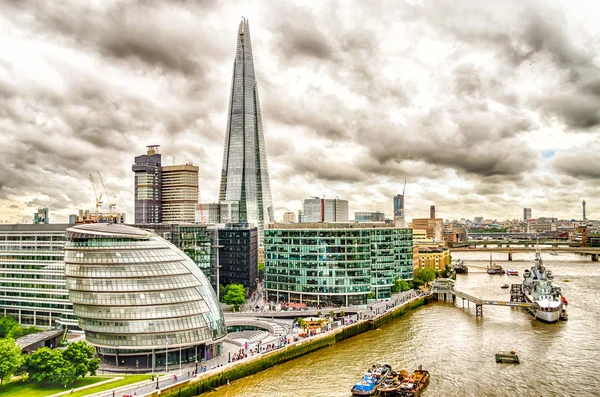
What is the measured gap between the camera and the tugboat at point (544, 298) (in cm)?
8850

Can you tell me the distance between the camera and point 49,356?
50.9 m

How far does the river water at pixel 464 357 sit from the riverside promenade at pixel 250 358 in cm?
118

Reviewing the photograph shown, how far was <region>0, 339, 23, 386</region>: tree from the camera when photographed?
49550 millimetres

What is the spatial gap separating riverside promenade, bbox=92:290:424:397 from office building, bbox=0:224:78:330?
2980cm

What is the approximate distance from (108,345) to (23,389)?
36.0 feet

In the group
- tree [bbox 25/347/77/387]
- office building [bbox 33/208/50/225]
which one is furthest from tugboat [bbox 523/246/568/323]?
office building [bbox 33/208/50/225]

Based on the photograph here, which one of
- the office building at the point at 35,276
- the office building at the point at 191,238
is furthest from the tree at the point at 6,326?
the office building at the point at 191,238

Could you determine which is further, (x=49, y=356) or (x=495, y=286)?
(x=495, y=286)

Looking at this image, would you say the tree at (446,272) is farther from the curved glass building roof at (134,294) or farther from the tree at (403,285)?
the curved glass building roof at (134,294)

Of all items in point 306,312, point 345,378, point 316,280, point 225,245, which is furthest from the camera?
point 225,245

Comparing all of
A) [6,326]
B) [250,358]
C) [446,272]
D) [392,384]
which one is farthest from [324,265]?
[446,272]

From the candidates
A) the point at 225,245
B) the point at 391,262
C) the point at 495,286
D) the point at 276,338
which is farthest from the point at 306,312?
the point at 495,286

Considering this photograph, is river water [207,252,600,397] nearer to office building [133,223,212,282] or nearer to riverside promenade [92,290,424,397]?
riverside promenade [92,290,424,397]

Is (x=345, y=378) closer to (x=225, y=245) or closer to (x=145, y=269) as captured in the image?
(x=145, y=269)
